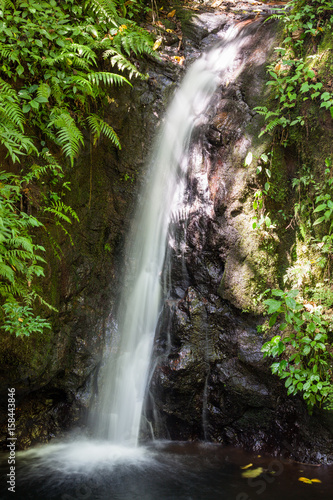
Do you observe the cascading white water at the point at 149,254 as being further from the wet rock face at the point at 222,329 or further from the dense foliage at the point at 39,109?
the dense foliage at the point at 39,109

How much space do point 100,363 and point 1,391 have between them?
1.25 metres

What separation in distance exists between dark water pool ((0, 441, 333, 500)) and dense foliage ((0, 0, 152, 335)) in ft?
4.72

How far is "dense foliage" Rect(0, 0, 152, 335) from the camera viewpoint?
3584mm

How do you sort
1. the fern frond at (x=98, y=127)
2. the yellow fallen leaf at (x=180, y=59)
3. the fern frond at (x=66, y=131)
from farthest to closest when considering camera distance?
the yellow fallen leaf at (x=180, y=59) → the fern frond at (x=98, y=127) → the fern frond at (x=66, y=131)

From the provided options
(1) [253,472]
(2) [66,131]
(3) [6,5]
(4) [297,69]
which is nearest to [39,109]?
(2) [66,131]

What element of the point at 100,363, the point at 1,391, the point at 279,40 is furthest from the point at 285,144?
the point at 1,391

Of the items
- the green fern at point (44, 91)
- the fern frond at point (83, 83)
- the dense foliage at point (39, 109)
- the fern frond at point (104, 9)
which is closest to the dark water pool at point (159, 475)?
the dense foliage at point (39, 109)

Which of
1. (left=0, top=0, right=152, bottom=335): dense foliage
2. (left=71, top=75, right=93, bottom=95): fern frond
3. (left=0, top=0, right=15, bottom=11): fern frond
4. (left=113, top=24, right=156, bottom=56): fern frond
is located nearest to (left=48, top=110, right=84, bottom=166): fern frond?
(left=0, top=0, right=152, bottom=335): dense foliage

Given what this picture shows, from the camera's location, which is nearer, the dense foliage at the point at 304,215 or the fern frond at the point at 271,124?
the dense foliage at the point at 304,215

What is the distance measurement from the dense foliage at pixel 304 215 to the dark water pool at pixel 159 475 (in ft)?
2.63

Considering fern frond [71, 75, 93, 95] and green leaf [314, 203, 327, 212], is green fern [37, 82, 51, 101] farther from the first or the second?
green leaf [314, 203, 327, 212]

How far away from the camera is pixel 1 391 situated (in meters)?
3.94

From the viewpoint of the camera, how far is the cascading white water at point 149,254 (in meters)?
4.51

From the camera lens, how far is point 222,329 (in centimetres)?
442
